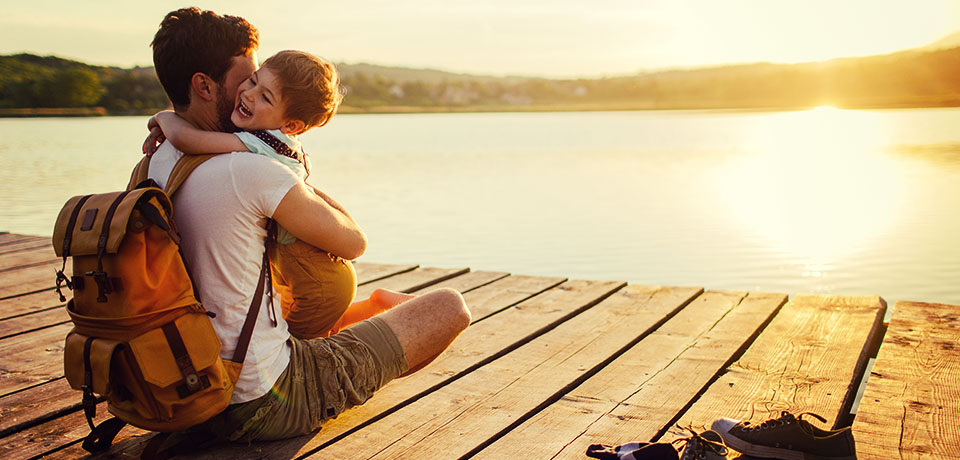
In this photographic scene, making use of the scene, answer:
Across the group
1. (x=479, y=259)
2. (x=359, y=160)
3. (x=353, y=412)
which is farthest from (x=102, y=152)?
(x=353, y=412)

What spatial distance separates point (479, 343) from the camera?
3467 millimetres

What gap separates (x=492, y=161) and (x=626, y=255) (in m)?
10.0

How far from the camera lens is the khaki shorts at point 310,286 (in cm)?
230

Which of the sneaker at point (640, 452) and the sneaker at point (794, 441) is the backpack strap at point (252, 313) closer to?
the sneaker at point (640, 452)

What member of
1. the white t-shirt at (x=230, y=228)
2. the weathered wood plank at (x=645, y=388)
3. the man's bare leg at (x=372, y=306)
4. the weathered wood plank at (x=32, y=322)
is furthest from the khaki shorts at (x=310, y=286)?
the weathered wood plank at (x=32, y=322)

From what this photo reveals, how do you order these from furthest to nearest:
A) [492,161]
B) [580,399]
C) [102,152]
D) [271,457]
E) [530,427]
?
[102,152] < [492,161] < [580,399] < [530,427] < [271,457]

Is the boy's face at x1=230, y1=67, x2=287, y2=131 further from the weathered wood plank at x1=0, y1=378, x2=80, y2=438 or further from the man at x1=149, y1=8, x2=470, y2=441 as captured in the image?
the weathered wood plank at x1=0, y1=378, x2=80, y2=438

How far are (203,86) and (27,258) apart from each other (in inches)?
161

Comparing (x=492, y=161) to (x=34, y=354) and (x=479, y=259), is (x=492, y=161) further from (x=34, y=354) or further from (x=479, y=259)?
(x=34, y=354)

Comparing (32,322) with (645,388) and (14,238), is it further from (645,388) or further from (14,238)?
(14,238)

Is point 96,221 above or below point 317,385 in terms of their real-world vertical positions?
above

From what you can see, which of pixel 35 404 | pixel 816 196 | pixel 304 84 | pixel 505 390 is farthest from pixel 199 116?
pixel 816 196

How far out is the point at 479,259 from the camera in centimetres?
776

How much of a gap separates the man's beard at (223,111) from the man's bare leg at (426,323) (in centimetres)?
75
